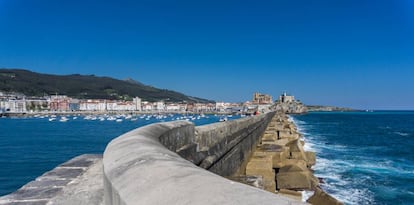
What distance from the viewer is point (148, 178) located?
1707 millimetres

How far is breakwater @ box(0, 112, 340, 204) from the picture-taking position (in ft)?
4.55

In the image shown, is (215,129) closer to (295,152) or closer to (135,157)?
(135,157)

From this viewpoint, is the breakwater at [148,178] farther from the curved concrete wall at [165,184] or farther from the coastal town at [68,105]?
the coastal town at [68,105]

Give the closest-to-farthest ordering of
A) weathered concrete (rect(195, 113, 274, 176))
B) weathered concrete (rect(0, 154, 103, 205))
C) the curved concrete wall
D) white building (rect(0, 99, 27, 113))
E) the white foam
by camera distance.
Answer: the curved concrete wall
weathered concrete (rect(0, 154, 103, 205))
weathered concrete (rect(195, 113, 274, 176))
the white foam
white building (rect(0, 99, 27, 113))

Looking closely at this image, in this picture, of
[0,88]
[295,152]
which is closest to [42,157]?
[295,152]

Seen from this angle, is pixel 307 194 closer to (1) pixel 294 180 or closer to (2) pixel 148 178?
(1) pixel 294 180

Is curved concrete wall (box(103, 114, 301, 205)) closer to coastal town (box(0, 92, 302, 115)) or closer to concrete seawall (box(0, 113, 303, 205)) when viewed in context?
concrete seawall (box(0, 113, 303, 205))

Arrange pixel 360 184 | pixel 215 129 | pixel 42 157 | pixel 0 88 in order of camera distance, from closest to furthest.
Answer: pixel 215 129, pixel 360 184, pixel 42 157, pixel 0 88

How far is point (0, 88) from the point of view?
652 feet

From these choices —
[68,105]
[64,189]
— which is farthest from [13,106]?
[64,189]

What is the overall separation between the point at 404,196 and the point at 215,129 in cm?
1252

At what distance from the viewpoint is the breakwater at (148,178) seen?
54.6 inches

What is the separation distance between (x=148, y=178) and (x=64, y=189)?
7.38ft

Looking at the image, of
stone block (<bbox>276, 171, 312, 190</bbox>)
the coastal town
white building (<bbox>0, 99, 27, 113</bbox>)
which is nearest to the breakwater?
stone block (<bbox>276, 171, 312, 190</bbox>)
